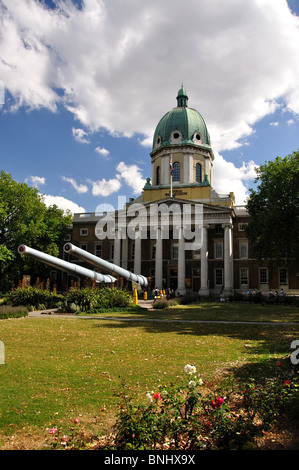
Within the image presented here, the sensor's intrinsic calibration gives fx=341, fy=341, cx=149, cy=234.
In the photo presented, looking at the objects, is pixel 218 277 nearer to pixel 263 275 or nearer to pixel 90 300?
pixel 263 275

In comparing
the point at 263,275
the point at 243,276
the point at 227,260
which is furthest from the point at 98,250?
the point at 263,275

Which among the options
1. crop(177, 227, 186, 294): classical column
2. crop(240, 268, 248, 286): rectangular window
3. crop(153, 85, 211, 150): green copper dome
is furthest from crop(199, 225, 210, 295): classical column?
crop(153, 85, 211, 150): green copper dome

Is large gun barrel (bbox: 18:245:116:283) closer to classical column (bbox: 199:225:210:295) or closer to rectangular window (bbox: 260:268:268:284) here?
classical column (bbox: 199:225:210:295)

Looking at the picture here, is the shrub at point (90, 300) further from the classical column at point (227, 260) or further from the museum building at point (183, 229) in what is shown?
the classical column at point (227, 260)

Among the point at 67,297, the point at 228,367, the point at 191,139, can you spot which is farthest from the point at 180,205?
the point at 228,367

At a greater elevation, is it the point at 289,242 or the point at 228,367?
the point at 289,242

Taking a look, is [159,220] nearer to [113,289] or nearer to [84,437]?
[113,289]

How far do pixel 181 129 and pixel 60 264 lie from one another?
38.6 m

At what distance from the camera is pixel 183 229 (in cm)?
4719
